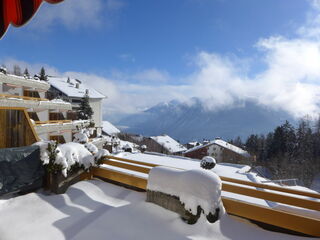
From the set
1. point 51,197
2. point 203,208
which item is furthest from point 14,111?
point 203,208

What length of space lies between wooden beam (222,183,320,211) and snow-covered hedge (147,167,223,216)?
745mm

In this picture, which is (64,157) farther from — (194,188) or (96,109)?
(96,109)

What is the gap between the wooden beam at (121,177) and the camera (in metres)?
4.14

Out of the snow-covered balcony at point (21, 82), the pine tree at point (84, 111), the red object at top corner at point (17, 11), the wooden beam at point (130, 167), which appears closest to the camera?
the red object at top corner at point (17, 11)

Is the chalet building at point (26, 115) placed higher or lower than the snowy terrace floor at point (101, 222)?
higher

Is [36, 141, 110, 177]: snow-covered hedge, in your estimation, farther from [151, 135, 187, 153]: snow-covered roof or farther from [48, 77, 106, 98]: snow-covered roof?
[151, 135, 187, 153]: snow-covered roof

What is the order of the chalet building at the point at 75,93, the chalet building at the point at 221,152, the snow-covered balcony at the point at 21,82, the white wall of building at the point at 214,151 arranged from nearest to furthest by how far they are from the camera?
the snow-covered balcony at the point at 21,82 → the chalet building at the point at 75,93 → the chalet building at the point at 221,152 → the white wall of building at the point at 214,151

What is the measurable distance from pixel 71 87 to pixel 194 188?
3824 cm

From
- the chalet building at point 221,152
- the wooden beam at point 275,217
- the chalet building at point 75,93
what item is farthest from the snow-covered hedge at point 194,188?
the chalet building at point 221,152

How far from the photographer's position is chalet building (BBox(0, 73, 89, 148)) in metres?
8.23

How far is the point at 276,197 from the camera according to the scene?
3.18m

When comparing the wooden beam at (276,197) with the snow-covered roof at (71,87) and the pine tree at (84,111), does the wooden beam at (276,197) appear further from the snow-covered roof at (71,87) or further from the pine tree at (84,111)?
the snow-covered roof at (71,87)

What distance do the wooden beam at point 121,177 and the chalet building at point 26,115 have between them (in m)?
5.00

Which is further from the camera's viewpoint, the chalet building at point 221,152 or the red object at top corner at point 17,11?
the chalet building at point 221,152
